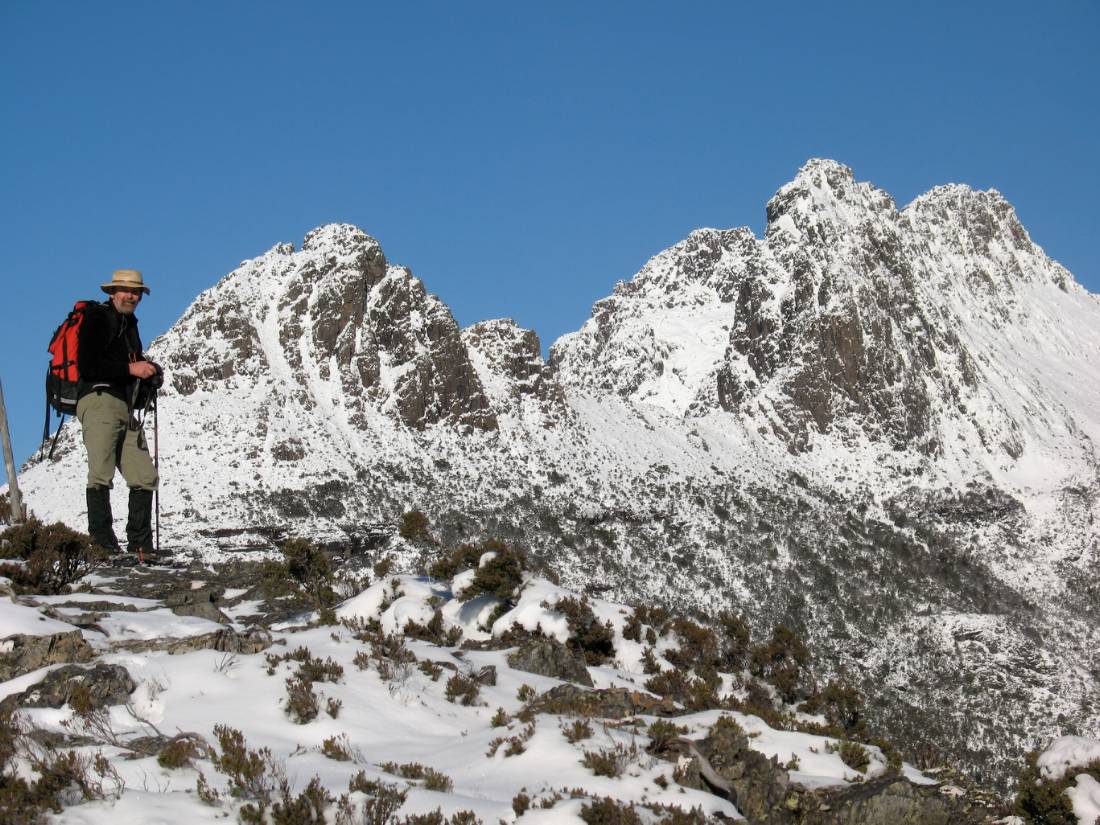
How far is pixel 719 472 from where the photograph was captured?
129500 millimetres

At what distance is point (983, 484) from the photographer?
499 feet

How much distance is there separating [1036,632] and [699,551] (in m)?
39.0

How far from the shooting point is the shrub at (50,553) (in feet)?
48.4

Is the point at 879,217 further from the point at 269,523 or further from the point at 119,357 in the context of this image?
the point at 119,357

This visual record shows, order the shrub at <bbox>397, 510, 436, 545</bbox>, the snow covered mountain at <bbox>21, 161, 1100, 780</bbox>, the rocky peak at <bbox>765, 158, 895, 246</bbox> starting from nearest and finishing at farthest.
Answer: the shrub at <bbox>397, 510, 436, 545</bbox> < the snow covered mountain at <bbox>21, 161, 1100, 780</bbox> < the rocky peak at <bbox>765, 158, 895, 246</bbox>

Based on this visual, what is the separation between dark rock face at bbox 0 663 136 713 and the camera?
933cm

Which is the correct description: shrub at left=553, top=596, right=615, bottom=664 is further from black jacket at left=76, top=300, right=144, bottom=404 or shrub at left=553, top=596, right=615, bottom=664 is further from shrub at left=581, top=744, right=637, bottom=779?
black jacket at left=76, top=300, right=144, bottom=404

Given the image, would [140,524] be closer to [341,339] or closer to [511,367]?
[341,339]

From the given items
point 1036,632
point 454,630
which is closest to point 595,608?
point 454,630

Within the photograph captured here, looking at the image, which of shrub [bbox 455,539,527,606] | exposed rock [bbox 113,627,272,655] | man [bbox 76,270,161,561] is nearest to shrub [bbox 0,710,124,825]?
exposed rock [bbox 113,627,272,655]

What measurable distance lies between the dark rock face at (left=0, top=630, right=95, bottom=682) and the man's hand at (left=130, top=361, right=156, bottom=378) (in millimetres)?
3762

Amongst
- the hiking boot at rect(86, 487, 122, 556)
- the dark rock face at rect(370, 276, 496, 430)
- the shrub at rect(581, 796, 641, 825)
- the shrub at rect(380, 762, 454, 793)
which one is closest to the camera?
the shrub at rect(581, 796, 641, 825)

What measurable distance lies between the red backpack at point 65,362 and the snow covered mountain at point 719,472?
6910 centimetres

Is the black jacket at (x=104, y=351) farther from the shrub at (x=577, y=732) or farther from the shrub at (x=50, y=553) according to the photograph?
the shrub at (x=577, y=732)
